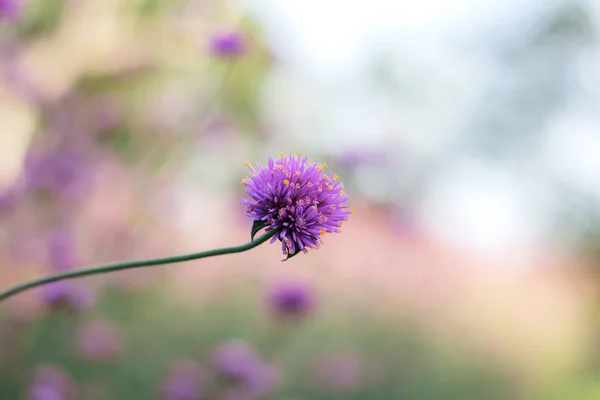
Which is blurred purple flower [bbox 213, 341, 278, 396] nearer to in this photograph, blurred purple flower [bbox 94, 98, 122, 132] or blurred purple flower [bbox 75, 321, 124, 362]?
blurred purple flower [bbox 75, 321, 124, 362]

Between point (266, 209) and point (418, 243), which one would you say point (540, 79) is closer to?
point (418, 243)

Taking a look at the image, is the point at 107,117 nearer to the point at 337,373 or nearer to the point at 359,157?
the point at 359,157

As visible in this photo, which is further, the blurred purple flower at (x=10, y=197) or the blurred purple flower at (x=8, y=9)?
the blurred purple flower at (x=10, y=197)

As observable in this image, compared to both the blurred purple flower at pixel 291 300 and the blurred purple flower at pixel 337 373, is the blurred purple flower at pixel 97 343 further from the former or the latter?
the blurred purple flower at pixel 337 373

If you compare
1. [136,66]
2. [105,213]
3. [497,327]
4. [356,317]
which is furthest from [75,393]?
[497,327]

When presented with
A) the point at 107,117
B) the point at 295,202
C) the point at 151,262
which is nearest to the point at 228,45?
the point at 107,117

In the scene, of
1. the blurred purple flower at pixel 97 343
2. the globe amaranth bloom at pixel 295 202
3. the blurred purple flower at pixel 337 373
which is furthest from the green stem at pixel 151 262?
the blurred purple flower at pixel 337 373

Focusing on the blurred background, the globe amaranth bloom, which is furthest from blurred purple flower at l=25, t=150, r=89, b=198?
the globe amaranth bloom
